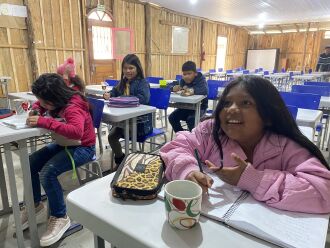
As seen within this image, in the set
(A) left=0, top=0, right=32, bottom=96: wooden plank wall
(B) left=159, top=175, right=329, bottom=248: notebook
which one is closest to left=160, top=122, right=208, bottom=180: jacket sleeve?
(B) left=159, top=175, right=329, bottom=248: notebook

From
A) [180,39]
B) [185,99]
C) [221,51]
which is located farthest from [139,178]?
[221,51]

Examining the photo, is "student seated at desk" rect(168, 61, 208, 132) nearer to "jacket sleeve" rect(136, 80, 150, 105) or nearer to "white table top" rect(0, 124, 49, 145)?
"jacket sleeve" rect(136, 80, 150, 105)

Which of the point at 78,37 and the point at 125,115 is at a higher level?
the point at 78,37

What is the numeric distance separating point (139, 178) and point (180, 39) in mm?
9620

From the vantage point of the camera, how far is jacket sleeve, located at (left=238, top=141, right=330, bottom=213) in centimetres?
72

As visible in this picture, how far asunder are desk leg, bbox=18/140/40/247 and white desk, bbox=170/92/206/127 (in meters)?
1.99

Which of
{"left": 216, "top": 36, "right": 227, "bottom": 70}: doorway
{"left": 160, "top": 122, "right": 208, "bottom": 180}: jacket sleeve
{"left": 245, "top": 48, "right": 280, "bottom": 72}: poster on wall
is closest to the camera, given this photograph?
{"left": 160, "top": 122, "right": 208, "bottom": 180}: jacket sleeve

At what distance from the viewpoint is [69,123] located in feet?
5.41

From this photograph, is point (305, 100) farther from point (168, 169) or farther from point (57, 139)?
point (57, 139)

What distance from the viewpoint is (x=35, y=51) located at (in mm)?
5418

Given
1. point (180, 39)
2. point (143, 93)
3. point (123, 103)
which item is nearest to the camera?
point (123, 103)

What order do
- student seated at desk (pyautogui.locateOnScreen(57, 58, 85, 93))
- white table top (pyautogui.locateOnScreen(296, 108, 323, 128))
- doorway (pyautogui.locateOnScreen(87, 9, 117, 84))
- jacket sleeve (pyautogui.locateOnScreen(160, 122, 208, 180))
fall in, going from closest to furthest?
1. jacket sleeve (pyautogui.locateOnScreen(160, 122, 208, 180))
2. white table top (pyautogui.locateOnScreen(296, 108, 323, 128))
3. student seated at desk (pyautogui.locateOnScreen(57, 58, 85, 93))
4. doorway (pyautogui.locateOnScreen(87, 9, 117, 84))

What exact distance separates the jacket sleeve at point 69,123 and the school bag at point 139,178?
0.77m

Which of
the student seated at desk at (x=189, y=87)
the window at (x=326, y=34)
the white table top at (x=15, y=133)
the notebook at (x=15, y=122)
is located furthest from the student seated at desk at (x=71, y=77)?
the window at (x=326, y=34)
